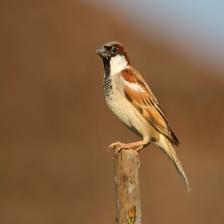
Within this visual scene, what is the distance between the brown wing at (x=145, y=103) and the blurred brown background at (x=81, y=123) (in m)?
5.06

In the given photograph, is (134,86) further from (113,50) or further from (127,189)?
(127,189)

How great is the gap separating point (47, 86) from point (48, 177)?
2.02 meters

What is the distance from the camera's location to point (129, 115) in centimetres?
617

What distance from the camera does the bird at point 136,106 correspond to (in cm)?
616

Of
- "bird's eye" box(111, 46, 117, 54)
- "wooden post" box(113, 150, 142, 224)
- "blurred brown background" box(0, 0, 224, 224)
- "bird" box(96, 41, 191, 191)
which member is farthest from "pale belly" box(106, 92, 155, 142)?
"blurred brown background" box(0, 0, 224, 224)

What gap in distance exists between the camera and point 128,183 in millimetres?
4703

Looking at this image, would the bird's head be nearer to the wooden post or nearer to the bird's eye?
the bird's eye

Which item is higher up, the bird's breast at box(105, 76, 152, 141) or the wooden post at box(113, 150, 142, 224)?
the bird's breast at box(105, 76, 152, 141)

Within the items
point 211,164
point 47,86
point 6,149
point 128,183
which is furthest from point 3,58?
point 128,183

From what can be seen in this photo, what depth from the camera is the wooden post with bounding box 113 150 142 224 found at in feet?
15.0

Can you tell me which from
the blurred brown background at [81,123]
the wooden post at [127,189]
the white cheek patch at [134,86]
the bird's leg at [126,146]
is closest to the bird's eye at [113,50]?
Result: the white cheek patch at [134,86]

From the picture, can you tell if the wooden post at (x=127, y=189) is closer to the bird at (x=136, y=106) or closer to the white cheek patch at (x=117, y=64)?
the bird at (x=136, y=106)

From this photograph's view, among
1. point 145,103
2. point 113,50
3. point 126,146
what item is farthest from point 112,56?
point 126,146

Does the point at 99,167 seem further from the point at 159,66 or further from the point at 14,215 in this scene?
the point at 159,66
